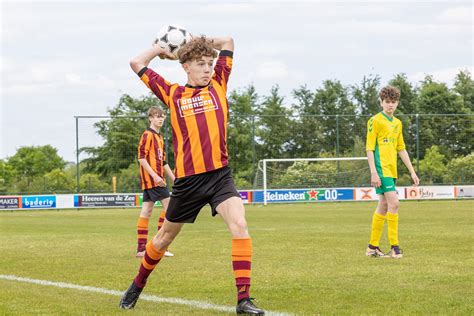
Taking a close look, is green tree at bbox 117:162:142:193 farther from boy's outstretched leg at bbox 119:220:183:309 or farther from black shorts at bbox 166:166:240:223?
black shorts at bbox 166:166:240:223

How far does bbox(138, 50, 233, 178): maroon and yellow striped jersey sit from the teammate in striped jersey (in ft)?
16.0

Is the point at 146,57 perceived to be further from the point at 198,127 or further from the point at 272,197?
the point at 272,197

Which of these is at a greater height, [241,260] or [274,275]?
[241,260]

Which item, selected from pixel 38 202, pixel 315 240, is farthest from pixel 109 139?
pixel 315 240

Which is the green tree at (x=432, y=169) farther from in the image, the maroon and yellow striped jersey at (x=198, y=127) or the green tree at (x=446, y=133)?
the maroon and yellow striped jersey at (x=198, y=127)

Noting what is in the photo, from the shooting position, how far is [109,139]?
145 ft

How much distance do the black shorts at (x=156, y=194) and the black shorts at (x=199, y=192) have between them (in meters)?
5.27

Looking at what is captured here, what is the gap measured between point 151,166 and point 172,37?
4309 mm

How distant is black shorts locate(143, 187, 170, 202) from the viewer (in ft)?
38.2

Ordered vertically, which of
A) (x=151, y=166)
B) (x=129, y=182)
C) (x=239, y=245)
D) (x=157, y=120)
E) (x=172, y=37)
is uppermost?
(x=172, y=37)

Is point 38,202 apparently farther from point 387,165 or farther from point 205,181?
point 205,181

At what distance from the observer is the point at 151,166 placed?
11586 mm

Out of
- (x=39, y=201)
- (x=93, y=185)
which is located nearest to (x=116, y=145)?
(x=93, y=185)

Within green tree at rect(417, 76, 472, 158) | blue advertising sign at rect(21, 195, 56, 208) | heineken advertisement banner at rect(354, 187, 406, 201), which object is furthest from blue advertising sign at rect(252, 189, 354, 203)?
blue advertising sign at rect(21, 195, 56, 208)
